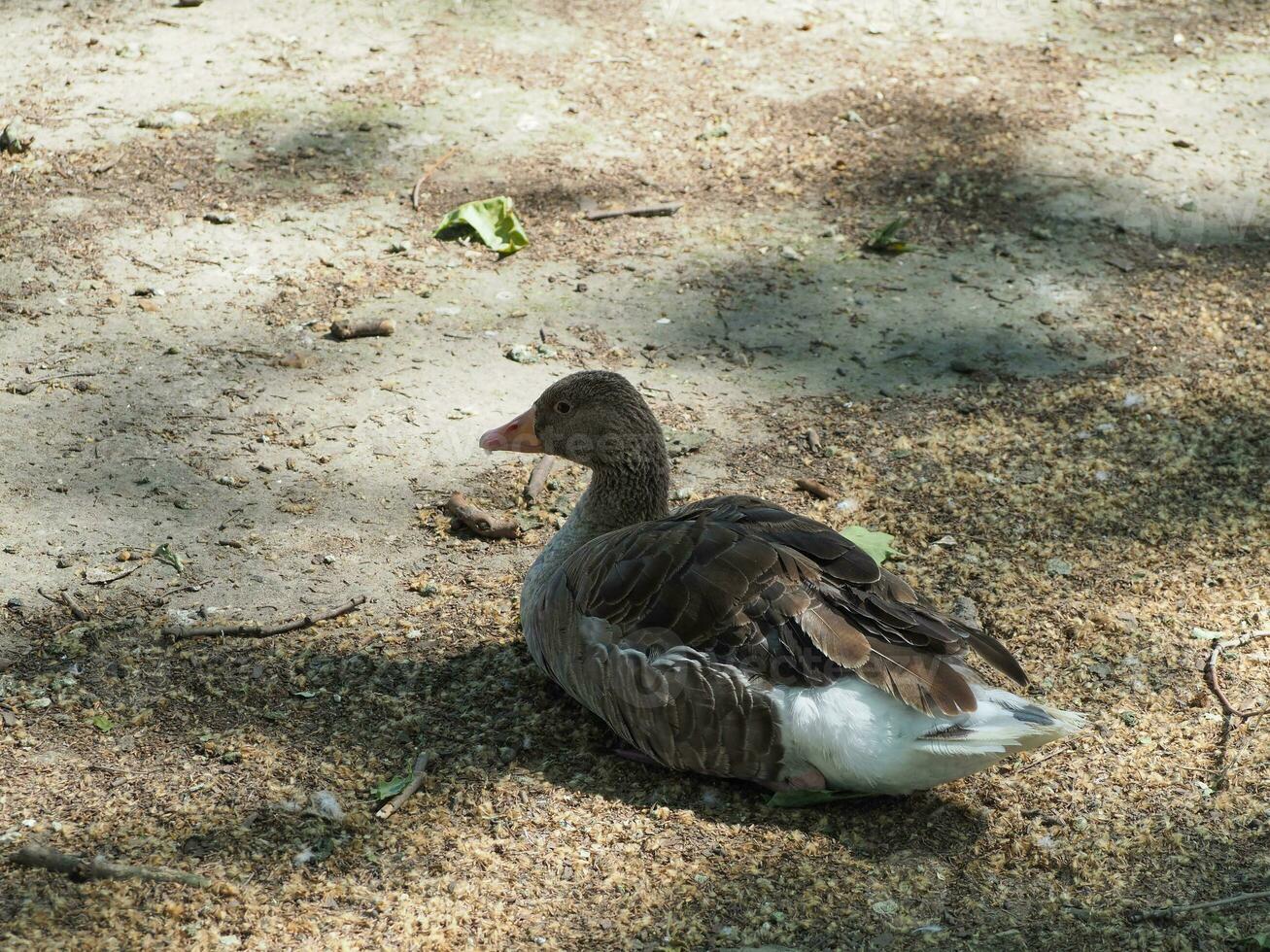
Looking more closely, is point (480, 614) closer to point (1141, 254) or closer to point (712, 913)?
point (712, 913)

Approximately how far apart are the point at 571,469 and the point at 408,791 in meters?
2.05

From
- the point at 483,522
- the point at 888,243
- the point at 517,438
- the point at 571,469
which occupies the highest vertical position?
the point at 517,438

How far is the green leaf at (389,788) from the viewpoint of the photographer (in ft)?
11.6

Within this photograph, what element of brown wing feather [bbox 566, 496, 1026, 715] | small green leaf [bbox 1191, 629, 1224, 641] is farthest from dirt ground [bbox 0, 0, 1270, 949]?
brown wing feather [bbox 566, 496, 1026, 715]

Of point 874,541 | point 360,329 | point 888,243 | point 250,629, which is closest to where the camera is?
point 250,629

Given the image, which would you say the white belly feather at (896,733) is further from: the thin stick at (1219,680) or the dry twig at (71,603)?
the dry twig at (71,603)

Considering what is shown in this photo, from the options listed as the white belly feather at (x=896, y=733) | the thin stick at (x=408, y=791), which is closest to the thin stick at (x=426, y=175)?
the thin stick at (x=408, y=791)

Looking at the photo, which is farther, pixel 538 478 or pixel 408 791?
pixel 538 478

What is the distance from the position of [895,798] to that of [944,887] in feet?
1.19

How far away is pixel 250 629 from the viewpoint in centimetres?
416

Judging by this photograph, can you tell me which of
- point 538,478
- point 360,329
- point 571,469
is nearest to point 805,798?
point 538,478

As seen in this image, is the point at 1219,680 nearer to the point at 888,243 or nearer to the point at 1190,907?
the point at 1190,907

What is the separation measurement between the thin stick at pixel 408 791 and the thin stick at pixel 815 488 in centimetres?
203

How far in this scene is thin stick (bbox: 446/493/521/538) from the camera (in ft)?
15.7
